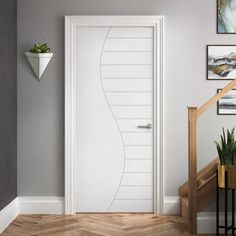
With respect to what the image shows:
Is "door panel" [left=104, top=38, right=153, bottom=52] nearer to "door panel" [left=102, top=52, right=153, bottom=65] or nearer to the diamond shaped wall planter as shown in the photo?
"door panel" [left=102, top=52, right=153, bottom=65]

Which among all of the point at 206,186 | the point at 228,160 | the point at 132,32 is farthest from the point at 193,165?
the point at 132,32

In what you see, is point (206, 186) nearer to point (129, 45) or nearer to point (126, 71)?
point (126, 71)

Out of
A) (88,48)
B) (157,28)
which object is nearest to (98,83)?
(88,48)

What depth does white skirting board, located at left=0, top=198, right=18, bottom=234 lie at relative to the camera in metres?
5.64

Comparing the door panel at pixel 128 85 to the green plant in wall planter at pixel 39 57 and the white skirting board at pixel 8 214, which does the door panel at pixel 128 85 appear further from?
the white skirting board at pixel 8 214

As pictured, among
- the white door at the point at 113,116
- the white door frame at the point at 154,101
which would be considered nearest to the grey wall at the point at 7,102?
the white door frame at the point at 154,101

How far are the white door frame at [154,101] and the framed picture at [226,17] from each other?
650mm

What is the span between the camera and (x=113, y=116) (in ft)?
21.2

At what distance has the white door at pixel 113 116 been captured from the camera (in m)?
6.46

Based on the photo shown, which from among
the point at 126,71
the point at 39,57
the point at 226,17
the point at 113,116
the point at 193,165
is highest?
the point at 226,17

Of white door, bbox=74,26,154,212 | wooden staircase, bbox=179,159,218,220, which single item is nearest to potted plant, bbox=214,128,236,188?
wooden staircase, bbox=179,159,218,220

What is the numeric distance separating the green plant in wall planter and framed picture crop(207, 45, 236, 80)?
5.85 ft

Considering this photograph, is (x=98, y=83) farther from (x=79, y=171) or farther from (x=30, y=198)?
(x=30, y=198)

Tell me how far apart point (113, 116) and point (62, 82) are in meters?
0.69
